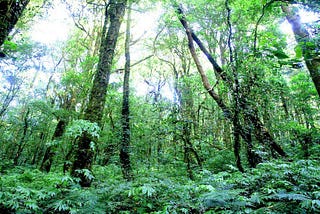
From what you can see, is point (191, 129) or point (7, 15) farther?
point (191, 129)

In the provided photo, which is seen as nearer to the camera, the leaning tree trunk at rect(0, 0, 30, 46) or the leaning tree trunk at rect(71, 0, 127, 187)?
the leaning tree trunk at rect(0, 0, 30, 46)

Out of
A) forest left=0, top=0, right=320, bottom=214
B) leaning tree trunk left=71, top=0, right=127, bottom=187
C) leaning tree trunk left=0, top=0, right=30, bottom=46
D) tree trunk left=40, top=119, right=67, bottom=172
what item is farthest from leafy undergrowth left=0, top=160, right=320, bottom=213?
tree trunk left=40, top=119, right=67, bottom=172

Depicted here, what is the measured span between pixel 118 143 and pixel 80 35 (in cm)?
1317

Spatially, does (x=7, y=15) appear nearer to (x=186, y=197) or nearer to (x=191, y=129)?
(x=186, y=197)

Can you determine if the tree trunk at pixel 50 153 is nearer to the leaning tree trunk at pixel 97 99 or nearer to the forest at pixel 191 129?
the forest at pixel 191 129

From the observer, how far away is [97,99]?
487 centimetres

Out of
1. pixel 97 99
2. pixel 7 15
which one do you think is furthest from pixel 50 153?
pixel 7 15

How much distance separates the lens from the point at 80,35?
17391 mm

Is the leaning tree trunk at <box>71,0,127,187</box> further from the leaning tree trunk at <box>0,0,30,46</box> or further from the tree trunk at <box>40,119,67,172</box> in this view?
the tree trunk at <box>40,119,67,172</box>

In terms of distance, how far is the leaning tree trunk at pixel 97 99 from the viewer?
14.3 feet

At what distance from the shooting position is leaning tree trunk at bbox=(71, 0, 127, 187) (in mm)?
4371

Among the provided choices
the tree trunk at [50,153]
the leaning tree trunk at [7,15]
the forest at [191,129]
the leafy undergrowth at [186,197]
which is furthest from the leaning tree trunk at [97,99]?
the tree trunk at [50,153]

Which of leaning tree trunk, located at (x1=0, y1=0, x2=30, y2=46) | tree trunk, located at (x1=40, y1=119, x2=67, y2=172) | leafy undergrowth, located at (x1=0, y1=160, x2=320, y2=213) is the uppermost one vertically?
leaning tree trunk, located at (x1=0, y1=0, x2=30, y2=46)

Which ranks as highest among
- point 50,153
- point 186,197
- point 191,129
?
point 191,129
